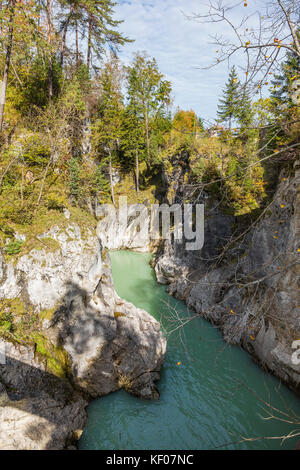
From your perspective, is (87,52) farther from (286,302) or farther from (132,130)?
(286,302)

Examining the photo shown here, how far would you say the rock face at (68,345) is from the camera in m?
5.51

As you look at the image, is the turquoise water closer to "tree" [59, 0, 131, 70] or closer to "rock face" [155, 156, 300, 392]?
"rock face" [155, 156, 300, 392]

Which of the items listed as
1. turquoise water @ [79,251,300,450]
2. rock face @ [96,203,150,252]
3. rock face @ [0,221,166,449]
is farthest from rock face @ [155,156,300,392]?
rock face @ [96,203,150,252]

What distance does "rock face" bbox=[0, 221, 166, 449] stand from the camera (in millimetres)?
5508

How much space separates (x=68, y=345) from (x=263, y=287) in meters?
7.59

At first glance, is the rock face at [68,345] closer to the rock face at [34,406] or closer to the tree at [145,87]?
the rock face at [34,406]

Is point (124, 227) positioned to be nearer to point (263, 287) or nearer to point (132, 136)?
point (132, 136)

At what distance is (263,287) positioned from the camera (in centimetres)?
872

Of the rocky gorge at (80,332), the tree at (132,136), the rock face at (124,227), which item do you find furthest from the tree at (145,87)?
the rocky gorge at (80,332)

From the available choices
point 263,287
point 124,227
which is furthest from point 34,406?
point 124,227

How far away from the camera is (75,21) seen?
672 inches

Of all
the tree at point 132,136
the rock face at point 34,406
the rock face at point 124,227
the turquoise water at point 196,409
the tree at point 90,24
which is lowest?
the turquoise water at point 196,409

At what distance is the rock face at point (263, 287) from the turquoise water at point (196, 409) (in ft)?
2.66

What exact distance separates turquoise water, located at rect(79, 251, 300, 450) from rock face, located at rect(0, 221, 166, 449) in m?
0.50
